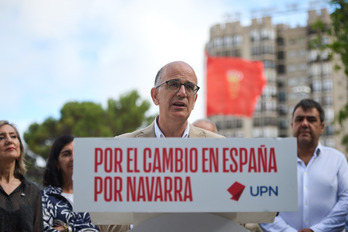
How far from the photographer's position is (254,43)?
76500 mm

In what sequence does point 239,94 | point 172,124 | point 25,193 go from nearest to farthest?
point 172,124
point 25,193
point 239,94

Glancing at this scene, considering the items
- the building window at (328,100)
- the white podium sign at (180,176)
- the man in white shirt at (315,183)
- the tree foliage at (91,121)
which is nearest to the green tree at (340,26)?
the man in white shirt at (315,183)

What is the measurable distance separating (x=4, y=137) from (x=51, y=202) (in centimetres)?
84

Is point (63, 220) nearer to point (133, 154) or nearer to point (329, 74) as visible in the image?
point (133, 154)

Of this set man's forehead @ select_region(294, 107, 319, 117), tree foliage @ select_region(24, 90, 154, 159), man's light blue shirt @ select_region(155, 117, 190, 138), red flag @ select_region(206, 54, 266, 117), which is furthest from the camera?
tree foliage @ select_region(24, 90, 154, 159)

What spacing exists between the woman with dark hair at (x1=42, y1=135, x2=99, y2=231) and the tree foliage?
31.1 metres

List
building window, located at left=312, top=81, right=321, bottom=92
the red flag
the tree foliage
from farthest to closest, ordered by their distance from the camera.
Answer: building window, located at left=312, top=81, right=321, bottom=92 < the tree foliage < the red flag

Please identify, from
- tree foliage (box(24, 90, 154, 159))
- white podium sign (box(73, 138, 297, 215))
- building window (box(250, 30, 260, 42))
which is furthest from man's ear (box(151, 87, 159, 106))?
building window (box(250, 30, 260, 42))

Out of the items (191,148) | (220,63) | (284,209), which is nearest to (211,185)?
(191,148)

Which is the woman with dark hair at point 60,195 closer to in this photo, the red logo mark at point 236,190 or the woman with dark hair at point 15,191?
the woman with dark hair at point 15,191

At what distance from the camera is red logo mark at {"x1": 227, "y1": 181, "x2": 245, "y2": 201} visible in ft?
6.47

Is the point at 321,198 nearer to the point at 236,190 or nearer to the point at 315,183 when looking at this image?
the point at 315,183

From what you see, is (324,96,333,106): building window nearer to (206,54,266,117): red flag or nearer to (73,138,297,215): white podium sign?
(206,54,266,117): red flag

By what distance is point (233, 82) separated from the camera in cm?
2547
